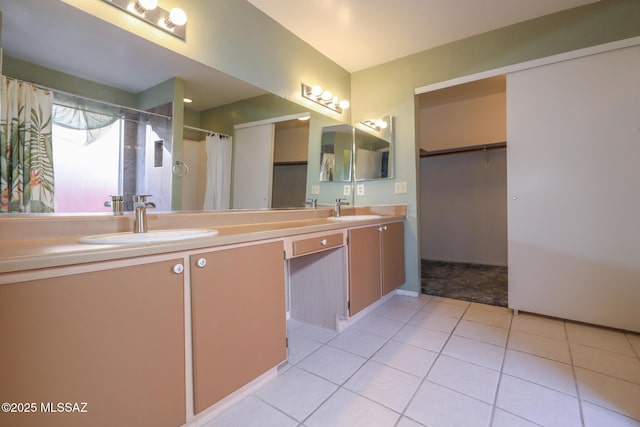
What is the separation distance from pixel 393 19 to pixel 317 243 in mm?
1826

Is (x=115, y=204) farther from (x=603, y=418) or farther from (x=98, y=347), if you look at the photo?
A: (x=603, y=418)

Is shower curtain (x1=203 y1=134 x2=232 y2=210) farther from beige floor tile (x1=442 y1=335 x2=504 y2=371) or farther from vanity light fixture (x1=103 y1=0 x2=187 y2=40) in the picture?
beige floor tile (x1=442 y1=335 x2=504 y2=371)

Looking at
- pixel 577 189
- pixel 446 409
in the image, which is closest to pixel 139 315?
pixel 446 409

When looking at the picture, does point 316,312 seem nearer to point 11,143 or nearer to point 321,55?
point 11,143

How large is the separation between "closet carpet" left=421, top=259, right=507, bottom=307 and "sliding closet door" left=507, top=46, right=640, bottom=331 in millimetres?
421

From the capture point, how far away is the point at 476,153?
401 centimetres

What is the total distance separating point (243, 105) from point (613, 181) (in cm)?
255

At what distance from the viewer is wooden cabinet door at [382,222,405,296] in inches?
94.7

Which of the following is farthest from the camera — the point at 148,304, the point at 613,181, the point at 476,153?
the point at 476,153

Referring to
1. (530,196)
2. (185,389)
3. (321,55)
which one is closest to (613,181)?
(530,196)

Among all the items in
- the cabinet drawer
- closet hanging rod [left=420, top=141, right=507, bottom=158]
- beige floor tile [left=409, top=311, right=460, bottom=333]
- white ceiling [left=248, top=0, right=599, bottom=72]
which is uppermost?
white ceiling [left=248, top=0, right=599, bottom=72]

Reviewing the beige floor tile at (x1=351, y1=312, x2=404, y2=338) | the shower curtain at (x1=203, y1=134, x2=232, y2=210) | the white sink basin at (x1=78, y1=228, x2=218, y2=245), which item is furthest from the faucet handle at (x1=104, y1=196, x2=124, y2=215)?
the beige floor tile at (x1=351, y1=312, x2=404, y2=338)

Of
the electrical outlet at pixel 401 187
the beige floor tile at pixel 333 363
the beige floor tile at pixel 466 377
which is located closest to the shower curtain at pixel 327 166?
the electrical outlet at pixel 401 187

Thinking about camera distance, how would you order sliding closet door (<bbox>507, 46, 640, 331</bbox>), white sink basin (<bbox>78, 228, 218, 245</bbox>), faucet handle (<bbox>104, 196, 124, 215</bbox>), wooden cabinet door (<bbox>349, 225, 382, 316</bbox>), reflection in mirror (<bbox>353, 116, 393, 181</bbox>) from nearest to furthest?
white sink basin (<bbox>78, 228, 218, 245</bbox>)
faucet handle (<bbox>104, 196, 124, 215</bbox>)
sliding closet door (<bbox>507, 46, 640, 331</bbox>)
wooden cabinet door (<bbox>349, 225, 382, 316</bbox>)
reflection in mirror (<bbox>353, 116, 393, 181</bbox>)
